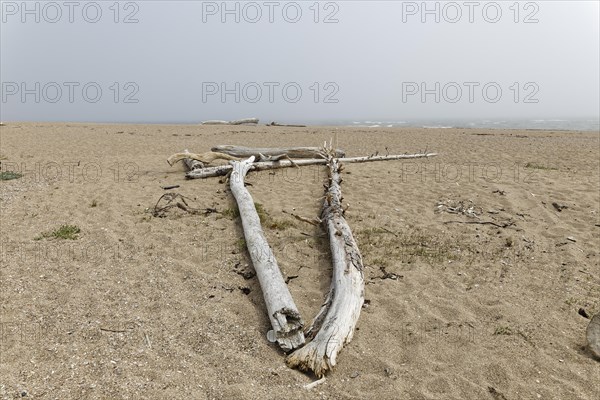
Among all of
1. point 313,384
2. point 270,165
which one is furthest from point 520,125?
point 313,384

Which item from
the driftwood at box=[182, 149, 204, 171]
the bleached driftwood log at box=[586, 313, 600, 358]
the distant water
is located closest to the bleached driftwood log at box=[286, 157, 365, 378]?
the bleached driftwood log at box=[586, 313, 600, 358]

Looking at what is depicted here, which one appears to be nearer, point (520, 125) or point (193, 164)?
point (193, 164)

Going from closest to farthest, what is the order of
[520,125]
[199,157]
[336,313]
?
[336,313] < [199,157] < [520,125]

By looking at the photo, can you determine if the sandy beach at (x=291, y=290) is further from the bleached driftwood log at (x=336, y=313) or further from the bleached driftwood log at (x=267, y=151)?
the bleached driftwood log at (x=267, y=151)

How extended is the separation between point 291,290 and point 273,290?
51 cm

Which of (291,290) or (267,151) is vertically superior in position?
(267,151)

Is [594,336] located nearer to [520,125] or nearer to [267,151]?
[267,151]

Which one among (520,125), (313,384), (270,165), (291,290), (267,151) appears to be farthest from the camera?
(520,125)

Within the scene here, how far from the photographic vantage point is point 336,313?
14.7ft

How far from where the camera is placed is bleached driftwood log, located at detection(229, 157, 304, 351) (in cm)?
426

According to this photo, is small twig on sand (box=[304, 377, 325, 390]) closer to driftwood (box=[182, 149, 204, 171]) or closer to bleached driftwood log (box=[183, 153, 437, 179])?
bleached driftwood log (box=[183, 153, 437, 179])

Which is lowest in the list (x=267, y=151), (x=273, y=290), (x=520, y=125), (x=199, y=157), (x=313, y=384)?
(x=313, y=384)

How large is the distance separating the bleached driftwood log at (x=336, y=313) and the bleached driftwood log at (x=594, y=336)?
2384mm

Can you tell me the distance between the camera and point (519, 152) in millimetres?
17219
